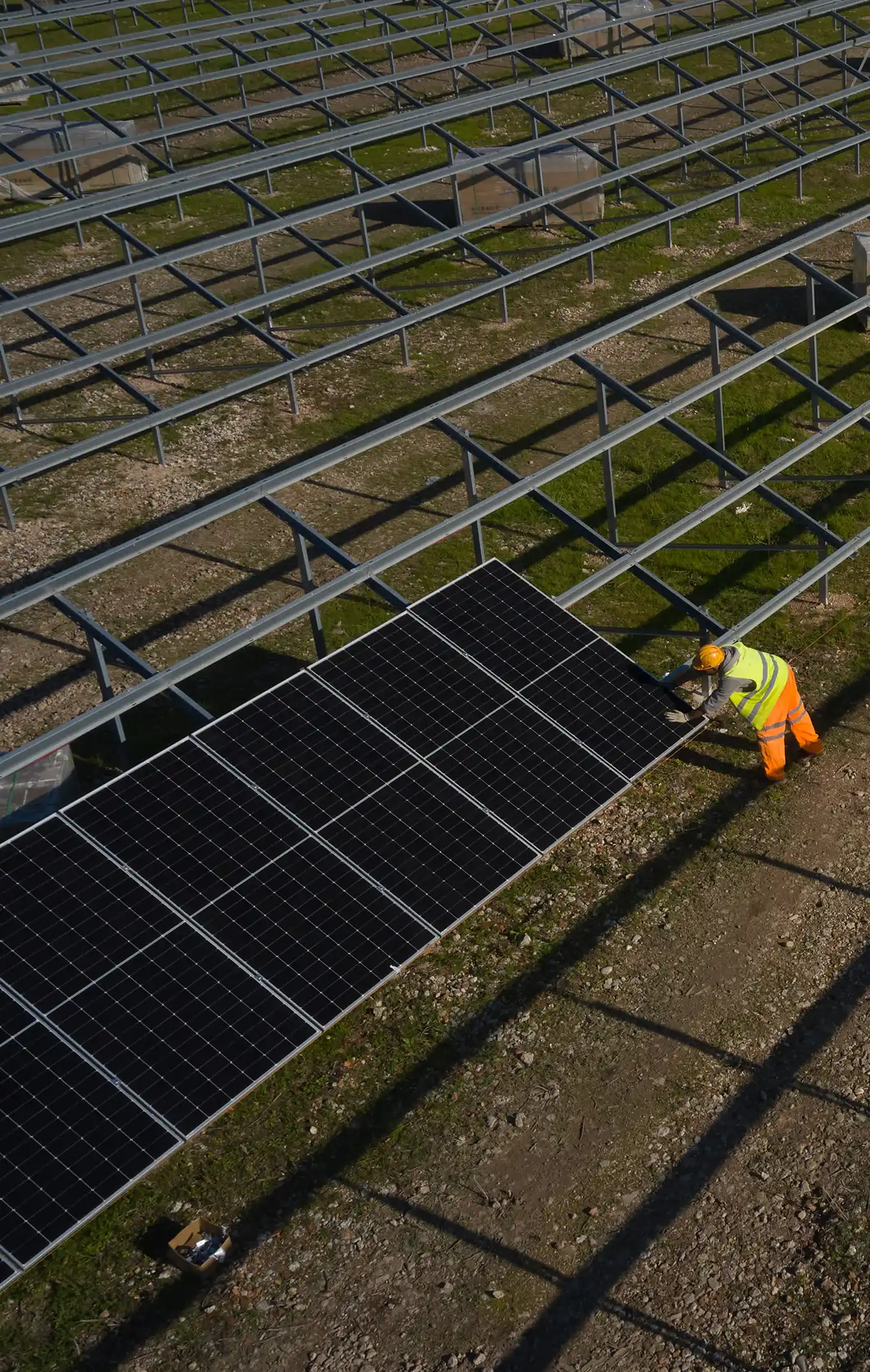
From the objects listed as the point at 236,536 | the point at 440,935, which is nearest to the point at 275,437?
the point at 236,536

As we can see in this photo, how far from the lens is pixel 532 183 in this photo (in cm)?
2728

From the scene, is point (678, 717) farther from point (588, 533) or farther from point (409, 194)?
point (409, 194)

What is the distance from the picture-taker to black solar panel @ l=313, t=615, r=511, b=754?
11.9 meters

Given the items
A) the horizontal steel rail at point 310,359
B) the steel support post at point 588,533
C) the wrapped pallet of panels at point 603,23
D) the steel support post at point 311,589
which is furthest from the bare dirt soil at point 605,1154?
the wrapped pallet of panels at point 603,23

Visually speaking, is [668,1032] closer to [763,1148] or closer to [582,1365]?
[763,1148]

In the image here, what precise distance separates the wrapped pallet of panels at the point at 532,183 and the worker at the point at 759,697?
15.4m

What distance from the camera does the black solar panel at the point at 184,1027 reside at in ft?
30.1

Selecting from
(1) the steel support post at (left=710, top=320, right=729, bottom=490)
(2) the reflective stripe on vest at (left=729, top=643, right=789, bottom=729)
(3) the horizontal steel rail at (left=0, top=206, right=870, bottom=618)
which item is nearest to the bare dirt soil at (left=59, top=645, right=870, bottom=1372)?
(2) the reflective stripe on vest at (left=729, top=643, right=789, bottom=729)

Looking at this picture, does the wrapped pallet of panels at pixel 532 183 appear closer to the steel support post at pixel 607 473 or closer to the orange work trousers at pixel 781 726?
the steel support post at pixel 607 473

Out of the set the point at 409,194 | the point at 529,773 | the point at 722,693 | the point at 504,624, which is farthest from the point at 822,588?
the point at 409,194

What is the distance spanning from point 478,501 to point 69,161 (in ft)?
59.1

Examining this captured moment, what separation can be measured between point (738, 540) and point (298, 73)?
25085mm

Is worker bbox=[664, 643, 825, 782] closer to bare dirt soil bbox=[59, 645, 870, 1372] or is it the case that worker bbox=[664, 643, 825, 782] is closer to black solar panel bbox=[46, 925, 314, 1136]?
bare dirt soil bbox=[59, 645, 870, 1372]

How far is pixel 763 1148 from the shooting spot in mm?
10562
